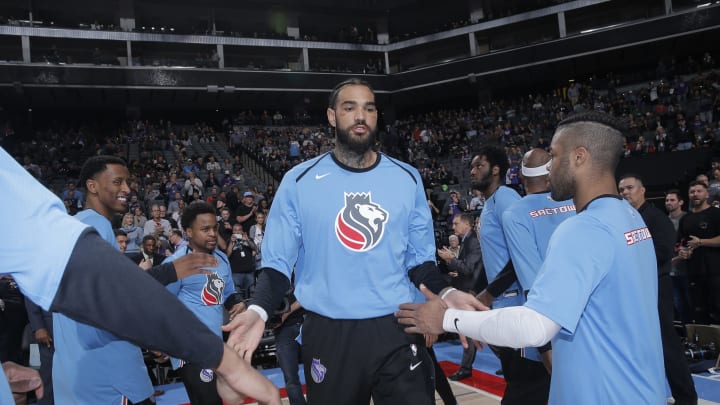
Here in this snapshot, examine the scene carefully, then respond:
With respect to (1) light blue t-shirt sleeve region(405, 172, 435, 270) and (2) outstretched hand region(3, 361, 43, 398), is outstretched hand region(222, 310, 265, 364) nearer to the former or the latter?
(2) outstretched hand region(3, 361, 43, 398)

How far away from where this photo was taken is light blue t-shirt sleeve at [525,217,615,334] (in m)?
2.02

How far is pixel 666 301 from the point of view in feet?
15.4

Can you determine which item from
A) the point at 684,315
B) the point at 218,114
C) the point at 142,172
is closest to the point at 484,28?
the point at 218,114

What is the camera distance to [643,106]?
22391mm

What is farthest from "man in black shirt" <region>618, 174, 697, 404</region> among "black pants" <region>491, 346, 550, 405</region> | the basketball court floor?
"black pants" <region>491, 346, 550, 405</region>

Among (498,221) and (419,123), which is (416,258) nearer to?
(498,221)

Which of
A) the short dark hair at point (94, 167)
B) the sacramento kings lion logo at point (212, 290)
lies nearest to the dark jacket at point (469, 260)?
the sacramento kings lion logo at point (212, 290)

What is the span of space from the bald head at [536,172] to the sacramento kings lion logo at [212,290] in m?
2.62

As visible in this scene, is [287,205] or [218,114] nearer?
[287,205]

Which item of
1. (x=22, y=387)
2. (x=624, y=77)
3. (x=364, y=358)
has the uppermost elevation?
(x=624, y=77)

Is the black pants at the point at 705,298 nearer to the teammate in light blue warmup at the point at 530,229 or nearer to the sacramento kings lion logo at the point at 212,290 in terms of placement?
the teammate in light blue warmup at the point at 530,229

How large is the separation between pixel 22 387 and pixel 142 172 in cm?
1849

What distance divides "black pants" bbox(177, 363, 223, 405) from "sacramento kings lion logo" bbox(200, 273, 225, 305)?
531 mm

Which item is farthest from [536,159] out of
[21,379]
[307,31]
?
[307,31]
